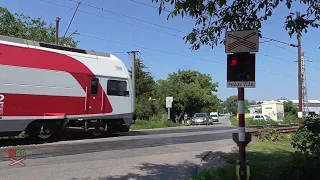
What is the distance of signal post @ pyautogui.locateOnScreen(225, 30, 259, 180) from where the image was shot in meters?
5.82

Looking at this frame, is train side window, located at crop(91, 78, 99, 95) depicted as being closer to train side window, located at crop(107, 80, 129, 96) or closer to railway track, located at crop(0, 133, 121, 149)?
train side window, located at crop(107, 80, 129, 96)

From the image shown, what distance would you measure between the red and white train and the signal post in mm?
9396

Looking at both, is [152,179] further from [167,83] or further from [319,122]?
[167,83]

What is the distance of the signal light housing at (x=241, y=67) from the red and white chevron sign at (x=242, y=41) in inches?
3.8

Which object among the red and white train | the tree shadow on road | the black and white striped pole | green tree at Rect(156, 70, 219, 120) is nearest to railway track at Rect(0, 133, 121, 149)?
the red and white train

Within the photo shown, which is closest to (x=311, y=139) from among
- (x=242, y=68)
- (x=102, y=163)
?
(x=242, y=68)

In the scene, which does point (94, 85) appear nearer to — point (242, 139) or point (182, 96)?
point (242, 139)

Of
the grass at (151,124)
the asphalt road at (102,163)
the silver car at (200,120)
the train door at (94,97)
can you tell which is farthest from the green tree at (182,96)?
the asphalt road at (102,163)


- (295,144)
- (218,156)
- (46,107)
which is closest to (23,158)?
(46,107)

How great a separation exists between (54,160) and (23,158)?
1.04 meters

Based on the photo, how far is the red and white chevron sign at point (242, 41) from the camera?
19.2 ft

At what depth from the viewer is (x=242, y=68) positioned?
5.86 meters

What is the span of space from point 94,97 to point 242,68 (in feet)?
34.9

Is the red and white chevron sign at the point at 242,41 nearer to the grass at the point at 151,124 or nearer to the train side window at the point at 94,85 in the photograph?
the train side window at the point at 94,85
